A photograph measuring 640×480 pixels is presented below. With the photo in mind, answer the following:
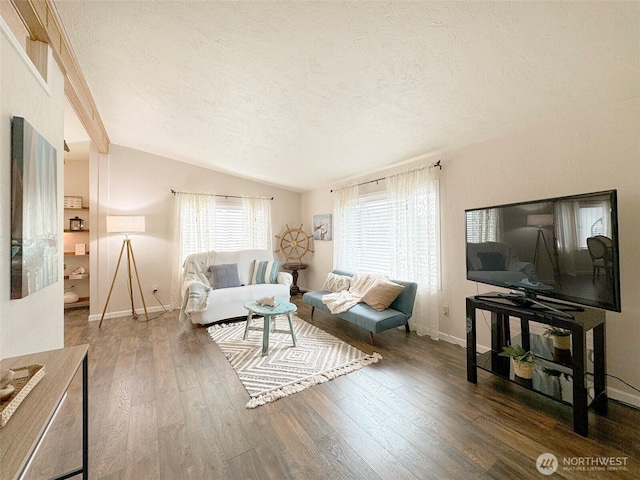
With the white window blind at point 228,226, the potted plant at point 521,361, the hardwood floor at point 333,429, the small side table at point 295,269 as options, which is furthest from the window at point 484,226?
the white window blind at point 228,226

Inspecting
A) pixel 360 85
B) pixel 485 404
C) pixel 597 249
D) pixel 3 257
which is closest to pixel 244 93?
pixel 360 85

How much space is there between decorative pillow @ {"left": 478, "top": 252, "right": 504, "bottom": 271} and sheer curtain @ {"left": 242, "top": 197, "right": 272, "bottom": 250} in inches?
147

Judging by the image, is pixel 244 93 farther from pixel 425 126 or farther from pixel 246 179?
pixel 246 179

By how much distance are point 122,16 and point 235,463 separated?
2.75m

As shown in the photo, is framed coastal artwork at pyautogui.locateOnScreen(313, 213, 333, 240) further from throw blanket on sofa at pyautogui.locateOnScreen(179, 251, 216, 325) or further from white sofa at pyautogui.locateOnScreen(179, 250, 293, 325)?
throw blanket on sofa at pyautogui.locateOnScreen(179, 251, 216, 325)

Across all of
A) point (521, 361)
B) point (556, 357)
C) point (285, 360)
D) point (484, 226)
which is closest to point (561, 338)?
point (556, 357)

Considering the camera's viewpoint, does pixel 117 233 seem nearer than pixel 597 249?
No

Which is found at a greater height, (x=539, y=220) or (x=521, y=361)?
(x=539, y=220)

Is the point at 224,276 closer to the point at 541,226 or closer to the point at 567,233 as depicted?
the point at 541,226

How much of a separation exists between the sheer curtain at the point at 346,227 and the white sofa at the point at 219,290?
973 mm

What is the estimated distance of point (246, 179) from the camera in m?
5.03

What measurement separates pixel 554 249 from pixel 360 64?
1.86m

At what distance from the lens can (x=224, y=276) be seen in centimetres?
394

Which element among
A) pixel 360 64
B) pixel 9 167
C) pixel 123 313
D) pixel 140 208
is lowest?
pixel 123 313
